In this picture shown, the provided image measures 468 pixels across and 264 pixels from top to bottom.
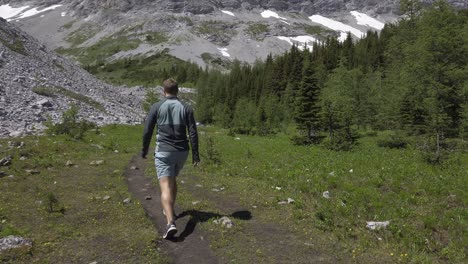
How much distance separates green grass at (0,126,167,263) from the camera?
7109mm

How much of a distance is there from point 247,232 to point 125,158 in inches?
508

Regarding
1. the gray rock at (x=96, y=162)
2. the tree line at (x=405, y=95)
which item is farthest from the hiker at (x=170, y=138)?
the tree line at (x=405, y=95)

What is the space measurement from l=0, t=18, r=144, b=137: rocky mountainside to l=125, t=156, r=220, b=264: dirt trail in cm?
1511

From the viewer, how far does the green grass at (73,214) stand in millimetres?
7109

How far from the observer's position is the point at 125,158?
1941 centimetres

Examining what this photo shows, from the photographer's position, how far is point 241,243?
25.1 ft

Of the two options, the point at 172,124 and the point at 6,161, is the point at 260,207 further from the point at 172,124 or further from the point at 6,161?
the point at 6,161

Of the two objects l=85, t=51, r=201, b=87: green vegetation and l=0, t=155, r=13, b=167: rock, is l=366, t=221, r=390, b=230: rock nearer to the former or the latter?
l=0, t=155, r=13, b=167: rock

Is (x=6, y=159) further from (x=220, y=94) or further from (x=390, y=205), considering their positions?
(x=220, y=94)

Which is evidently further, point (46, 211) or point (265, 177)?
point (265, 177)

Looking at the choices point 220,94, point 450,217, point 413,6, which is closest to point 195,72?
point 220,94

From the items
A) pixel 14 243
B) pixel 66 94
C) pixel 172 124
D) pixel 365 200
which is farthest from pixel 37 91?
pixel 365 200

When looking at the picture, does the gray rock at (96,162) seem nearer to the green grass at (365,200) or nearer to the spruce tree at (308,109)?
the green grass at (365,200)

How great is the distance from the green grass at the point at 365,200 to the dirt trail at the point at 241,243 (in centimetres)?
43
